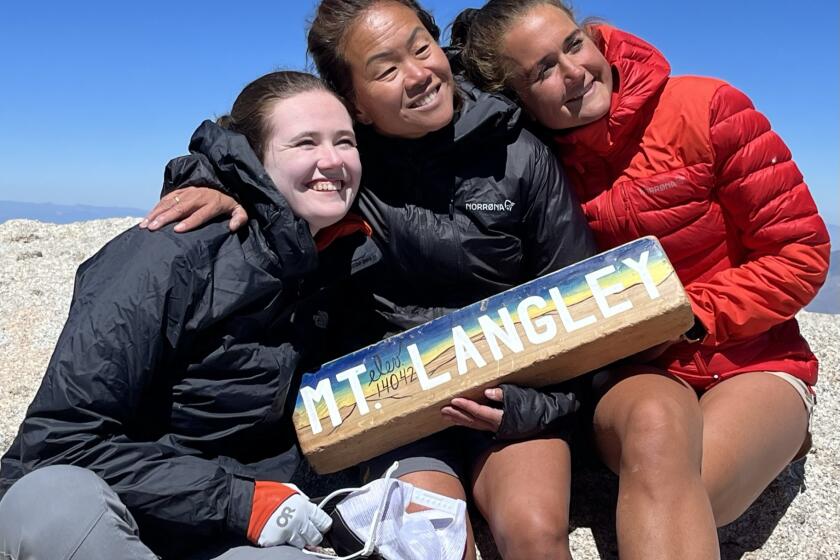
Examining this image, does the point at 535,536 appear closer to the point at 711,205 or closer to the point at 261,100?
the point at 711,205

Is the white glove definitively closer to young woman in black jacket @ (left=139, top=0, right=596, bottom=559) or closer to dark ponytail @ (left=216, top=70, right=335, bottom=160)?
young woman in black jacket @ (left=139, top=0, right=596, bottom=559)

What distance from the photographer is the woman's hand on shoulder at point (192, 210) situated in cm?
305

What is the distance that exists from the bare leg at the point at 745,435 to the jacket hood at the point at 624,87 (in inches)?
51.8

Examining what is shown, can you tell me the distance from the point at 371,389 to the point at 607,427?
3.58ft

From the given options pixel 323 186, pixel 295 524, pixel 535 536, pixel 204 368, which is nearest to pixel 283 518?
pixel 295 524

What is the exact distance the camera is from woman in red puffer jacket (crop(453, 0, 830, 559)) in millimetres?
3477

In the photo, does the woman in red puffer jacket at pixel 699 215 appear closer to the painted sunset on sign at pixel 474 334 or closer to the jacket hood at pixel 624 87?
the jacket hood at pixel 624 87

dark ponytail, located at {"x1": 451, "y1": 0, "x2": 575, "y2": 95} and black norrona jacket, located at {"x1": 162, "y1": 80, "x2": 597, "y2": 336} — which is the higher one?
dark ponytail, located at {"x1": 451, "y1": 0, "x2": 575, "y2": 95}

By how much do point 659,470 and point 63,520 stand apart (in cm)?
223

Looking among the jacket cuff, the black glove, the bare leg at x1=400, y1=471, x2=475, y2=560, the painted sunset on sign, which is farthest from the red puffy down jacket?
the jacket cuff

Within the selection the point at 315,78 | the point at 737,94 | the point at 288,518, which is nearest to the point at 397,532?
the point at 288,518

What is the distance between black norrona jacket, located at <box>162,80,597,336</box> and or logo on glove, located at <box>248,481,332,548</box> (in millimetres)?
1057

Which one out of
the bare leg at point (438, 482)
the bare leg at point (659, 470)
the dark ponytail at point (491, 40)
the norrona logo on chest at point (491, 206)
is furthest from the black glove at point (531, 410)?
the dark ponytail at point (491, 40)

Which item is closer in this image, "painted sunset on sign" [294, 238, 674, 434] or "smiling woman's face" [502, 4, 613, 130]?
"painted sunset on sign" [294, 238, 674, 434]
